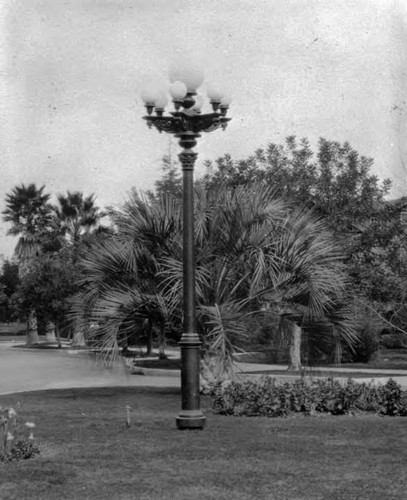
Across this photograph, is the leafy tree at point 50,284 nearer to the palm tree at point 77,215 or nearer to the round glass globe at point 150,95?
the palm tree at point 77,215

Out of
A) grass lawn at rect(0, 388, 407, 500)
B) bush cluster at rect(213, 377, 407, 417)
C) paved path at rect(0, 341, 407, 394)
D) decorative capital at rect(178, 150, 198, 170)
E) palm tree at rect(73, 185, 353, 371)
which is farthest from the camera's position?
paved path at rect(0, 341, 407, 394)

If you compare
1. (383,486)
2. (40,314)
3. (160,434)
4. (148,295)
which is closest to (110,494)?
(383,486)

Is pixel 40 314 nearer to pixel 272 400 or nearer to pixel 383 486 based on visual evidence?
pixel 272 400

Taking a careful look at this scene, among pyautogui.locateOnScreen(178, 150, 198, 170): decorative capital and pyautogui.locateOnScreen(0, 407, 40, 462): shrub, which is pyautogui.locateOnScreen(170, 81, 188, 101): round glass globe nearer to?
pyautogui.locateOnScreen(178, 150, 198, 170): decorative capital

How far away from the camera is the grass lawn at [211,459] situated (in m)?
7.64

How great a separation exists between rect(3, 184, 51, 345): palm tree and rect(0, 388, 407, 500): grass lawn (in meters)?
41.3

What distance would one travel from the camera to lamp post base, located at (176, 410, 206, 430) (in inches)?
462

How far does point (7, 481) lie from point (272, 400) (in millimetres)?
5906

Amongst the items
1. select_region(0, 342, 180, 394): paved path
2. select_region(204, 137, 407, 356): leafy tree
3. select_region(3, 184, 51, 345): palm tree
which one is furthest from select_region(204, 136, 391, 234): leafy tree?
select_region(3, 184, 51, 345): palm tree

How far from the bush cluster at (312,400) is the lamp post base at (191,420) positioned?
1.77m

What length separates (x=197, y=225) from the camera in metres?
16.6

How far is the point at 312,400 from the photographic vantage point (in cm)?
1354

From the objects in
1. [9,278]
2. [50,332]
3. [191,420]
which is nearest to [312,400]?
[191,420]

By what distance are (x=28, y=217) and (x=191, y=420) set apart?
149 feet
